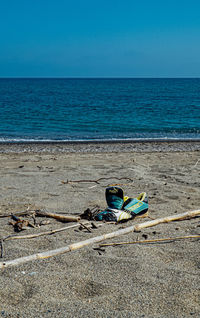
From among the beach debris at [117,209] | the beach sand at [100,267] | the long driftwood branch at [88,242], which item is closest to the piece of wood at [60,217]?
the beach sand at [100,267]

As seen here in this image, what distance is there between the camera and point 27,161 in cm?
929

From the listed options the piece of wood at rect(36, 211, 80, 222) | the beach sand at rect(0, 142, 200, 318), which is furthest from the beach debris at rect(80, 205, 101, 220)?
the beach sand at rect(0, 142, 200, 318)

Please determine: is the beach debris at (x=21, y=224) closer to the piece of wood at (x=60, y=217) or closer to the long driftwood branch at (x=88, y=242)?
the piece of wood at (x=60, y=217)

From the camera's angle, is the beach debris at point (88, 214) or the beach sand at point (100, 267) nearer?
the beach sand at point (100, 267)

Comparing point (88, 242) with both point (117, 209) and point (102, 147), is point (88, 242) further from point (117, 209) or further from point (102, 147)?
point (102, 147)

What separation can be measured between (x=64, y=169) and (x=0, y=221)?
3.70 metres

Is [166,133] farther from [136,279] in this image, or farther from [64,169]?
[136,279]

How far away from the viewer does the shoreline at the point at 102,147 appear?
489 inches

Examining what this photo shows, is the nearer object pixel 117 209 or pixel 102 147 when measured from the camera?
pixel 117 209

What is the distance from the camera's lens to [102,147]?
1311 cm

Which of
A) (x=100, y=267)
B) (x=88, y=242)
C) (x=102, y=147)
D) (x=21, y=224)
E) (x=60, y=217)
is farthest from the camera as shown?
(x=102, y=147)

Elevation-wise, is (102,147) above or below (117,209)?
below

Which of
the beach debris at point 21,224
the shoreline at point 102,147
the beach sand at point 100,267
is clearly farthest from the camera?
the shoreline at point 102,147

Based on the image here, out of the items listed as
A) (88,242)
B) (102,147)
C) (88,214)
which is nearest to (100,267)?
(88,242)
